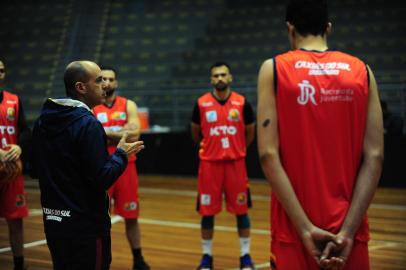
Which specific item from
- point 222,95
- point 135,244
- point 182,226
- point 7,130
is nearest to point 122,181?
A: point 135,244

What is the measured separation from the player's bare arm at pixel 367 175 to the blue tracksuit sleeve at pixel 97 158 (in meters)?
1.23

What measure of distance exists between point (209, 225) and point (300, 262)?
3397 mm

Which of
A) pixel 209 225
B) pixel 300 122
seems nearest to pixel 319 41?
pixel 300 122

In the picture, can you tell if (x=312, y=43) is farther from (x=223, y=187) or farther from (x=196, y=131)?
(x=196, y=131)

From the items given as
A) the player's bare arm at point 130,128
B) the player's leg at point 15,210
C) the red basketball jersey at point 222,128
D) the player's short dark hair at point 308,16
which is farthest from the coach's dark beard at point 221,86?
the player's short dark hair at point 308,16

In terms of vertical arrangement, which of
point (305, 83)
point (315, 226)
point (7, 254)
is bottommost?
point (7, 254)

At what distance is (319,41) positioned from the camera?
2.12 metres

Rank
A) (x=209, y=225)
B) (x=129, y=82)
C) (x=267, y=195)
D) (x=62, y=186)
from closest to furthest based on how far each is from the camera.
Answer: (x=62, y=186) < (x=209, y=225) < (x=267, y=195) < (x=129, y=82)

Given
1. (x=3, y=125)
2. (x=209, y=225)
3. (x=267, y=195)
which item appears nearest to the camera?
(x=3, y=125)

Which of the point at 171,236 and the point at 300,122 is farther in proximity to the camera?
the point at 171,236

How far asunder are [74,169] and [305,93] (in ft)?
4.49

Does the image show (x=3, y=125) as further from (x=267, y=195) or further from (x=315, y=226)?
(x=267, y=195)

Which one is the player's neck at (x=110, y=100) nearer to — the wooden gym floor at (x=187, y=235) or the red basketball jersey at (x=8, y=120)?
the red basketball jersey at (x=8, y=120)

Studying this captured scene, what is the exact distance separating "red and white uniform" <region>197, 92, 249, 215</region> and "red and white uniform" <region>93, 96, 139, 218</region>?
0.67 metres
